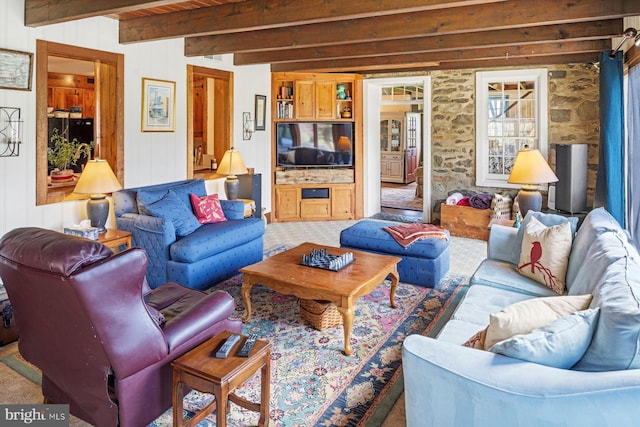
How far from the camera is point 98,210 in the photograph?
168 inches

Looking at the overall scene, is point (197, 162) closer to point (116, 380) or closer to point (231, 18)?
point (231, 18)

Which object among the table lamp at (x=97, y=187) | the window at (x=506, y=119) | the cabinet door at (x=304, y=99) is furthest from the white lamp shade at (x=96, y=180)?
the window at (x=506, y=119)

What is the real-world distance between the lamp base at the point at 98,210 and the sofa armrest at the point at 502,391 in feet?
11.3

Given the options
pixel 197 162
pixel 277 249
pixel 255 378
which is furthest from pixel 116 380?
pixel 197 162

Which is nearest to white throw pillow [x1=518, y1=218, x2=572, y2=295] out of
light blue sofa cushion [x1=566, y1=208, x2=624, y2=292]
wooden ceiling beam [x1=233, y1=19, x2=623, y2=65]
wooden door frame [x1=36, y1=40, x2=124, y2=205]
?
light blue sofa cushion [x1=566, y1=208, x2=624, y2=292]

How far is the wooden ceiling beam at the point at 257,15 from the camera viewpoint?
3502 mm

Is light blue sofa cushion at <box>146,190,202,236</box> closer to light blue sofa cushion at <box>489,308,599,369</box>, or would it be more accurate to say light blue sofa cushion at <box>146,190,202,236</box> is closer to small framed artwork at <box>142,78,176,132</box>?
small framed artwork at <box>142,78,176,132</box>

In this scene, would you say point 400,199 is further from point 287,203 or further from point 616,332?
point 616,332

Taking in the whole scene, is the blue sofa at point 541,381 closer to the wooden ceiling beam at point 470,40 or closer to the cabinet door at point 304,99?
the wooden ceiling beam at point 470,40

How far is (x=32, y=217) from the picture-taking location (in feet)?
13.8

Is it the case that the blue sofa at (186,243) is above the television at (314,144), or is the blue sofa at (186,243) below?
below

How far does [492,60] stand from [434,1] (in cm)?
365

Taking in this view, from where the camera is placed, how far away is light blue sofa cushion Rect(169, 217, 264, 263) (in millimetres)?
4145

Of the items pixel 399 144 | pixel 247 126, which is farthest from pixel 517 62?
pixel 399 144
